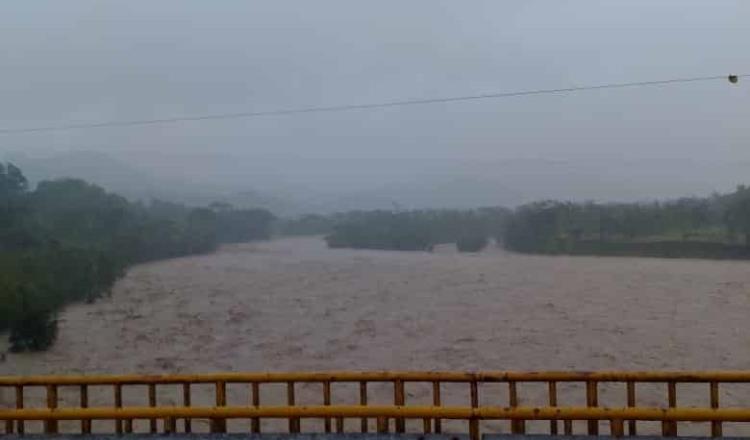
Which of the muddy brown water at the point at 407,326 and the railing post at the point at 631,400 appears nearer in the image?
the railing post at the point at 631,400

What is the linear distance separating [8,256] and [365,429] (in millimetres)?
12789

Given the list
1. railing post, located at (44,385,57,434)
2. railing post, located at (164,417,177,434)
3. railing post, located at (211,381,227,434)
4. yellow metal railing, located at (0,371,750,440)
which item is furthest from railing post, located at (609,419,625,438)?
railing post, located at (44,385,57,434)

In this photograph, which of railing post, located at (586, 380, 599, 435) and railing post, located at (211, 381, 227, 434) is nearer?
railing post, located at (586, 380, 599, 435)

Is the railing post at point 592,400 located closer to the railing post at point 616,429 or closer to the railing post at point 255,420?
the railing post at point 616,429

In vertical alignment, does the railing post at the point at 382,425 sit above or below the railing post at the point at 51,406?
below

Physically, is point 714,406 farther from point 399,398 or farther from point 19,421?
point 19,421

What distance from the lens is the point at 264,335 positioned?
40.7 feet

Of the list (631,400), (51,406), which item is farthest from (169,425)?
(631,400)

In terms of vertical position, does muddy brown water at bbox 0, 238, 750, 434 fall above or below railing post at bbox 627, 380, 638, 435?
below

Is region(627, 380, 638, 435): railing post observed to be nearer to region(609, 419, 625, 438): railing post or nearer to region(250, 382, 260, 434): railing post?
region(609, 419, 625, 438): railing post

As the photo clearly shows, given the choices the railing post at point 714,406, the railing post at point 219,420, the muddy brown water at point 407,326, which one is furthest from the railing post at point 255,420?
the railing post at point 714,406

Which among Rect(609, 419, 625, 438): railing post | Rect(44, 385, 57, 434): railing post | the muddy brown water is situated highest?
Rect(44, 385, 57, 434): railing post

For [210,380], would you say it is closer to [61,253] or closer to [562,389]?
[562,389]

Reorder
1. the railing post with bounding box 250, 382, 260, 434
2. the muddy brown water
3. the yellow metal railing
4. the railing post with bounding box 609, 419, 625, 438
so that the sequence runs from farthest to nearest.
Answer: the muddy brown water, the railing post with bounding box 250, 382, 260, 434, the railing post with bounding box 609, 419, 625, 438, the yellow metal railing
